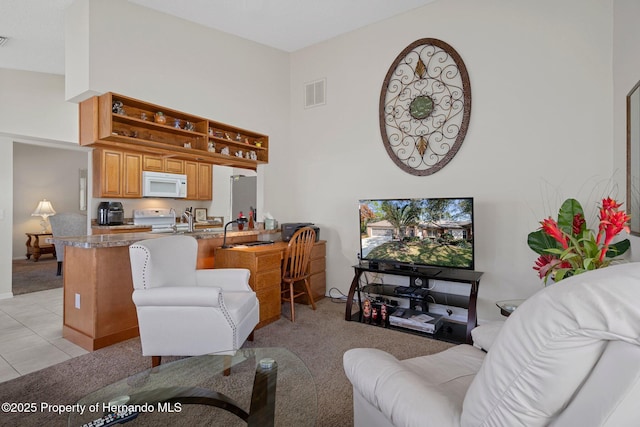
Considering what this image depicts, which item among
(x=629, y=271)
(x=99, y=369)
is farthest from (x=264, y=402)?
(x=99, y=369)

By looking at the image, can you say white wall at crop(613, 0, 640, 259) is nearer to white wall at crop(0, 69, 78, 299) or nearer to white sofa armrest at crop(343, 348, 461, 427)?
white sofa armrest at crop(343, 348, 461, 427)

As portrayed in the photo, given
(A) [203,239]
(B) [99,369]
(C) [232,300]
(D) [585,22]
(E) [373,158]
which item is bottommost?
(B) [99,369]

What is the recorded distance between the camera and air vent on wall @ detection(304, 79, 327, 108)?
435 cm

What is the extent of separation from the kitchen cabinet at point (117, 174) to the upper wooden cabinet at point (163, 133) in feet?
2.94

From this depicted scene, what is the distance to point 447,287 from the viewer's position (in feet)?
11.1

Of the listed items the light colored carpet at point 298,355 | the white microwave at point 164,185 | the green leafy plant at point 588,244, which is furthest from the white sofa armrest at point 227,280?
the white microwave at point 164,185

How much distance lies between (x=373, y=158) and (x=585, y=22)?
7.08 feet

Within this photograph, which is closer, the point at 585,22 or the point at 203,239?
the point at 585,22

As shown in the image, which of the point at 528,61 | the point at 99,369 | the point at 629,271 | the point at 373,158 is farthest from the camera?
the point at 373,158

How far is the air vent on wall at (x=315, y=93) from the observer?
14.3ft

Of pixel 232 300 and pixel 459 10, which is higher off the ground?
pixel 459 10

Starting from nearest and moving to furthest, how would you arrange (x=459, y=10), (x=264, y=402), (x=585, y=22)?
(x=264, y=402) < (x=585, y=22) < (x=459, y=10)

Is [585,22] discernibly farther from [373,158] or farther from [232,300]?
[232,300]

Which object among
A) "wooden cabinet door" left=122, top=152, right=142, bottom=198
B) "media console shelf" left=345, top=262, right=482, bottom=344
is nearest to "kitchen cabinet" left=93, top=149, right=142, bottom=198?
"wooden cabinet door" left=122, top=152, right=142, bottom=198
